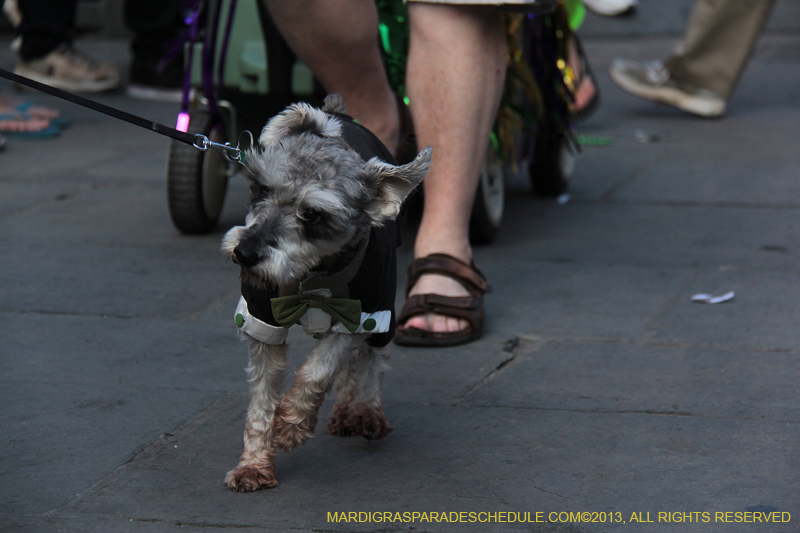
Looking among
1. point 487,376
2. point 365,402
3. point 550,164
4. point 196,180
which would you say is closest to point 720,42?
point 550,164

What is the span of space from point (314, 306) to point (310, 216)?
0.77 ft

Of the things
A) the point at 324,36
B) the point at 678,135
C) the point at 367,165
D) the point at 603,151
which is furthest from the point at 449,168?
the point at 678,135

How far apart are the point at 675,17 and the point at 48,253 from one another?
316 inches

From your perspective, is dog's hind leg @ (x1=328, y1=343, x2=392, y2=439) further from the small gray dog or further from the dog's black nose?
the dog's black nose

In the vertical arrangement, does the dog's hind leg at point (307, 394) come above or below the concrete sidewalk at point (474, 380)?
above

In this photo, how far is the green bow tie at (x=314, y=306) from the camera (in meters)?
2.17

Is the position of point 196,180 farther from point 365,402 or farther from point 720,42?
point 720,42

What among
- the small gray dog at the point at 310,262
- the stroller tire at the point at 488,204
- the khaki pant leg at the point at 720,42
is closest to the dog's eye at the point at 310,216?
the small gray dog at the point at 310,262

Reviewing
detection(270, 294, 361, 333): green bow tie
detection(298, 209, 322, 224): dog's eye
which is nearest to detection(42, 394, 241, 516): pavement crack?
detection(270, 294, 361, 333): green bow tie

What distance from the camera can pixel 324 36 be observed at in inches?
125

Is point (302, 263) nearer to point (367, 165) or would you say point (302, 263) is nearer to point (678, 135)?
point (367, 165)

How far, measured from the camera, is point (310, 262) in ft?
6.91

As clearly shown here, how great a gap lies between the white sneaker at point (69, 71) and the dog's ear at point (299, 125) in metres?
5.42

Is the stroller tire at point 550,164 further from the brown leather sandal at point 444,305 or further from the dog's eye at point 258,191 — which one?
the dog's eye at point 258,191
